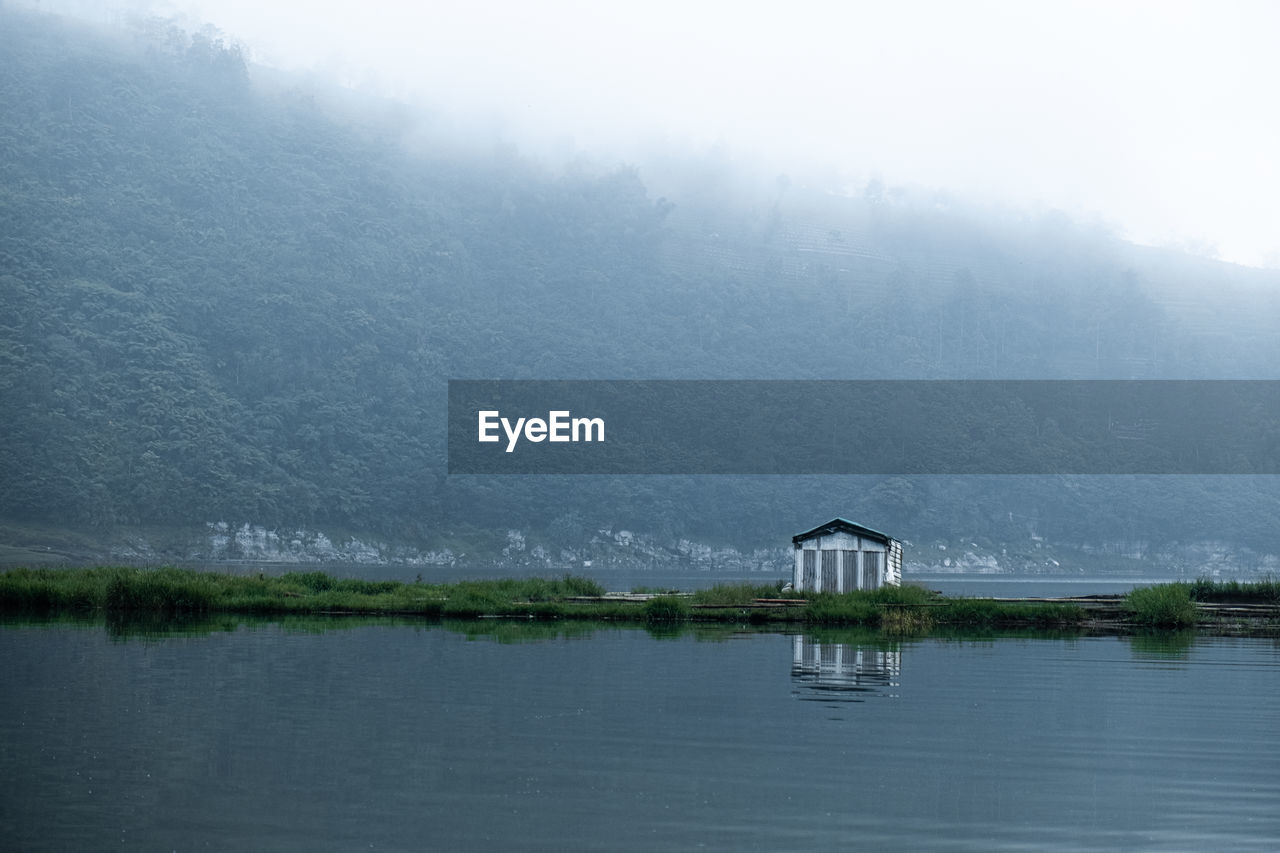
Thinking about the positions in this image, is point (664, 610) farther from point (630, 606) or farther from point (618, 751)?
point (618, 751)

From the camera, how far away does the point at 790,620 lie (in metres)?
57.0

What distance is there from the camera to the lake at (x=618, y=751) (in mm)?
16797

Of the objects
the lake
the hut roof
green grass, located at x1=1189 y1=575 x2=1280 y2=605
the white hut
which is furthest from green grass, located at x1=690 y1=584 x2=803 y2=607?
green grass, located at x1=1189 y1=575 x2=1280 y2=605

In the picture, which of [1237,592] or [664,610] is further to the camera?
[1237,592]

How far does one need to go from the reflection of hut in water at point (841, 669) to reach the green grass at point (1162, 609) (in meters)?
Answer: 17.5

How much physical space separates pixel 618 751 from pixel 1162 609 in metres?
40.9

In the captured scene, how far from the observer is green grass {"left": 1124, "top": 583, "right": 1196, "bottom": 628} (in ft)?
187

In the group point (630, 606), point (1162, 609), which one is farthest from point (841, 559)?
point (1162, 609)

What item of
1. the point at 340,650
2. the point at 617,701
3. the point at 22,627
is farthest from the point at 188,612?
the point at 617,701

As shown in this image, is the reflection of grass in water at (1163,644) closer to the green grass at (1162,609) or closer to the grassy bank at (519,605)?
the green grass at (1162,609)

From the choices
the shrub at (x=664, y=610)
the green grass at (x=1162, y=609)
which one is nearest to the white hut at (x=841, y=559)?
the shrub at (x=664, y=610)

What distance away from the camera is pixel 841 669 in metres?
37.1

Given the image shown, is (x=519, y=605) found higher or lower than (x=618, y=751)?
higher

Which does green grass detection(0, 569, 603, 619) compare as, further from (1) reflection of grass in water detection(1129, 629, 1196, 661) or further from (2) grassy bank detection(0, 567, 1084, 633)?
(1) reflection of grass in water detection(1129, 629, 1196, 661)
